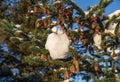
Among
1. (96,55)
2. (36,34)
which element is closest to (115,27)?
(96,55)

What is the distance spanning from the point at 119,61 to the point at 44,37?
51.7 inches

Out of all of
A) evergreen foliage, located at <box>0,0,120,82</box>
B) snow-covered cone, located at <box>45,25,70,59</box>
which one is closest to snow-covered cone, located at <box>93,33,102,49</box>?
evergreen foliage, located at <box>0,0,120,82</box>

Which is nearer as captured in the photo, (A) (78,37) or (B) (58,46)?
(B) (58,46)

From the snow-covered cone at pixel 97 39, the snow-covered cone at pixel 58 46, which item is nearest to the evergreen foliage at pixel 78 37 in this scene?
the snow-covered cone at pixel 97 39

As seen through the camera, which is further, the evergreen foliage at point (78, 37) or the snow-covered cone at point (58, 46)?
the evergreen foliage at point (78, 37)

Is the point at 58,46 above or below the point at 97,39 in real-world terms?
below

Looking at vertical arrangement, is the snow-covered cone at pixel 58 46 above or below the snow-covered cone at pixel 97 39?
below

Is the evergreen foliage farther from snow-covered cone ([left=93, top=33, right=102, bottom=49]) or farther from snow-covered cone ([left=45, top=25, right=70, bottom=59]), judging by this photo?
snow-covered cone ([left=45, top=25, right=70, bottom=59])

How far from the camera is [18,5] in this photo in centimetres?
1137

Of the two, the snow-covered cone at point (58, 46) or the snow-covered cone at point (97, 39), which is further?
the snow-covered cone at point (97, 39)

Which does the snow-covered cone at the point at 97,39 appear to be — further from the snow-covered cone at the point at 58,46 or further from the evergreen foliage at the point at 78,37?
the snow-covered cone at the point at 58,46

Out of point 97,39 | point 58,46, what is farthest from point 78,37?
point 58,46

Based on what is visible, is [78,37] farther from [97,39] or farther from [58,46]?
[58,46]

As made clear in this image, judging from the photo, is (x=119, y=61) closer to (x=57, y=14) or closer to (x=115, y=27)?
(x=115, y=27)
